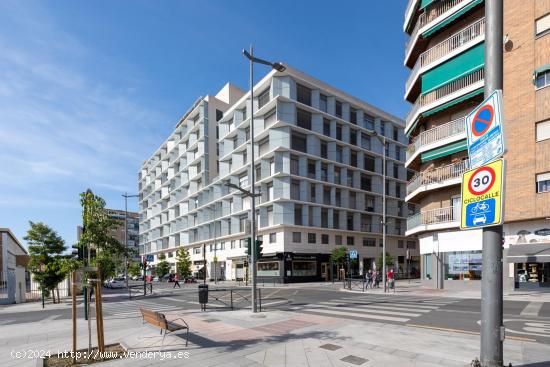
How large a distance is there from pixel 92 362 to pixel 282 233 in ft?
116

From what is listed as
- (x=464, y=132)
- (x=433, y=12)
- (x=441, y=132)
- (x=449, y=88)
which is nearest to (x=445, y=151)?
(x=441, y=132)

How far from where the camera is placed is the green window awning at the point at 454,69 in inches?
901

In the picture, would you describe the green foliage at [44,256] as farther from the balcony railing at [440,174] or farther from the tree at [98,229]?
the balcony railing at [440,174]

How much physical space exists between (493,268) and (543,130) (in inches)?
789

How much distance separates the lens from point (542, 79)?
20.0 m

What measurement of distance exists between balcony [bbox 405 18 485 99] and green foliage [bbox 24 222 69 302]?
1171 inches

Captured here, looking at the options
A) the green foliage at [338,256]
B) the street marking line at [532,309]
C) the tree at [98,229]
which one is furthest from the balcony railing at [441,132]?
the tree at [98,229]

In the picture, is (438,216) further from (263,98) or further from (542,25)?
(263,98)

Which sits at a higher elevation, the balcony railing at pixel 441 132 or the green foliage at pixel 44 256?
the balcony railing at pixel 441 132

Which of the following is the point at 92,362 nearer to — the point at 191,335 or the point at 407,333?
the point at 191,335

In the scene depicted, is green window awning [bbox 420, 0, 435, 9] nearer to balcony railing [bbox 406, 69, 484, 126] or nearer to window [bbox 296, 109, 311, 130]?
balcony railing [bbox 406, 69, 484, 126]

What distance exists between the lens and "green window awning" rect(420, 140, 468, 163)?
2350 cm

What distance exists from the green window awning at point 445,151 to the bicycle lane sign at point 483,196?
67.7ft

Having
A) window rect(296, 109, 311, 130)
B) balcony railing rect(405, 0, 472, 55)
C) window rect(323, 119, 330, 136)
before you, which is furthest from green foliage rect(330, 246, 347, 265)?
balcony railing rect(405, 0, 472, 55)
